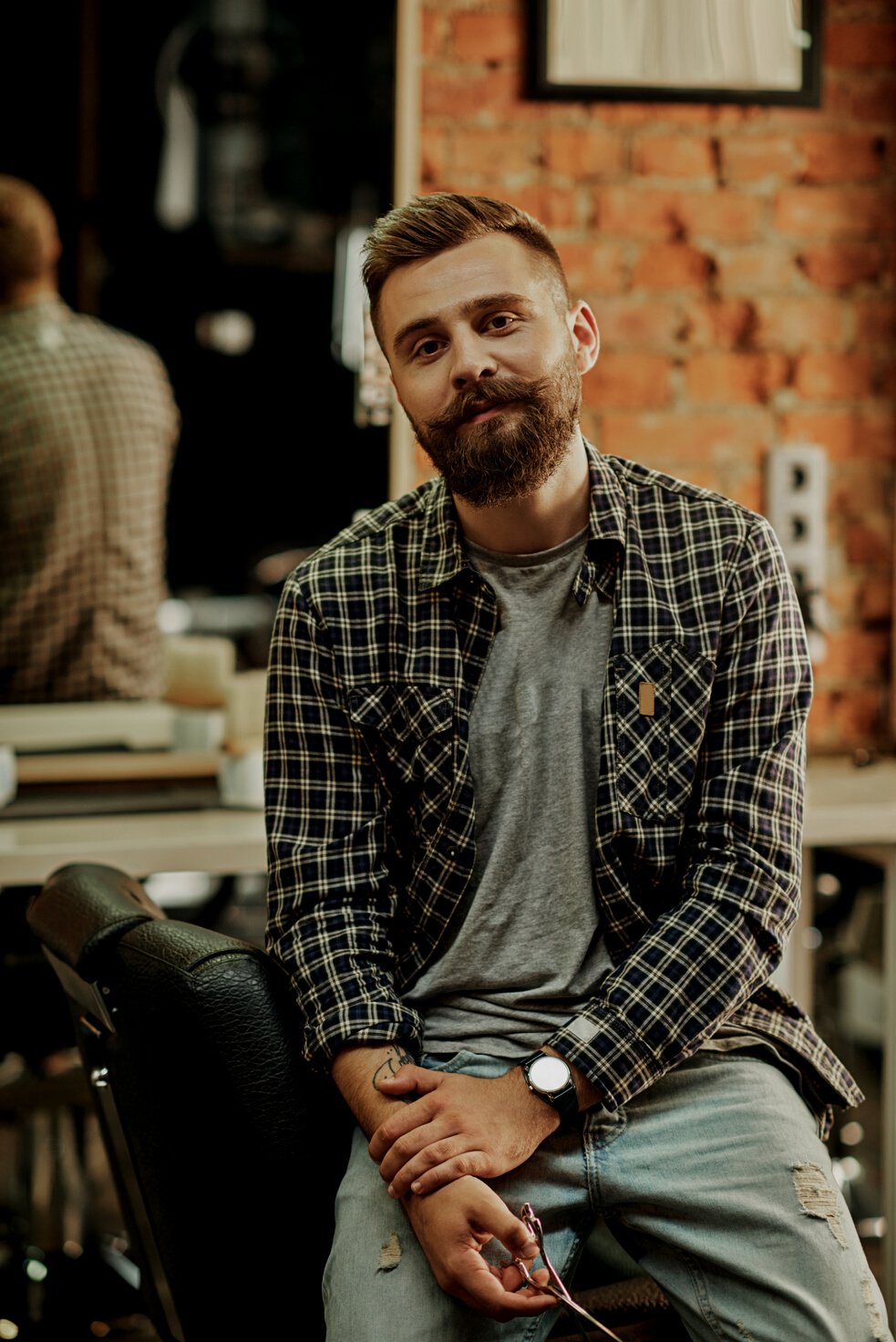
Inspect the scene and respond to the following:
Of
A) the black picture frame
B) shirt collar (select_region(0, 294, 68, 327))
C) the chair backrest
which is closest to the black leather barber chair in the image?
the chair backrest

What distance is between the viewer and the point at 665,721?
1390 millimetres

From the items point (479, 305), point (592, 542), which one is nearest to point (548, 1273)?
point (592, 542)

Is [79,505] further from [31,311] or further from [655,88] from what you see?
[655,88]

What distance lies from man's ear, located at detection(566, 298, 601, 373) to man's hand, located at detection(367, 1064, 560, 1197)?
2.60ft

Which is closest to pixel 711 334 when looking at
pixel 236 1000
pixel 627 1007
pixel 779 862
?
pixel 779 862

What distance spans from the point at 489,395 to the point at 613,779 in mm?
424

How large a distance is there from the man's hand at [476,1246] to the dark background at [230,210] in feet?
4.50

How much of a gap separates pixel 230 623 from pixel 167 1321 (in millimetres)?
1268

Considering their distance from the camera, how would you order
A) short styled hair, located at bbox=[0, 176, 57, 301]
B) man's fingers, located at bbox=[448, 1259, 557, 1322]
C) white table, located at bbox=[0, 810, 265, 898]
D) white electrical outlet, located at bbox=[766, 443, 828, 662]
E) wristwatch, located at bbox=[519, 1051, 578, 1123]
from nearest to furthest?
man's fingers, located at bbox=[448, 1259, 557, 1322] → wristwatch, located at bbox=[519, 1051, 578, 1123] → white table, located at bbox=[0, 810, 265, 898] → short styled hair, located at bbox=[0, 176, 57, 301] → white electrical outlet, located at bbox=[766, 443, 828, 662]

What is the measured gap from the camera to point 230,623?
2357 mm

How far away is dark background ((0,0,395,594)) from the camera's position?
2.22 m

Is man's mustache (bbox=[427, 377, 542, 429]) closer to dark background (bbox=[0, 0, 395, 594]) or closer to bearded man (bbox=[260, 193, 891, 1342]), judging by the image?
bearded man (bbox=[260, 193, 891, 1342])

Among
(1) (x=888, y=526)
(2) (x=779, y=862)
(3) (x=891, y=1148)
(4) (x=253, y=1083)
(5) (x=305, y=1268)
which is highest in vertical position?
(1) (x=888, y=526)

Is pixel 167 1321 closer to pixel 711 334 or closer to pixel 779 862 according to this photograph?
pixel 779 862
